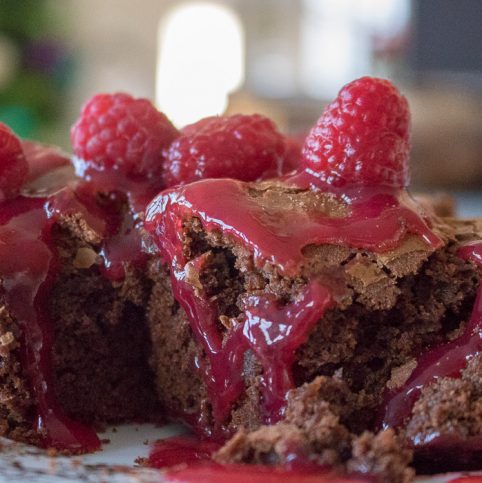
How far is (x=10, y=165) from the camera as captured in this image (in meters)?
2.03

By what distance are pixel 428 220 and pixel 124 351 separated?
89cm

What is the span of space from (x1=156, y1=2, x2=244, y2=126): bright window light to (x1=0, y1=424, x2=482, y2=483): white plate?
7.17m

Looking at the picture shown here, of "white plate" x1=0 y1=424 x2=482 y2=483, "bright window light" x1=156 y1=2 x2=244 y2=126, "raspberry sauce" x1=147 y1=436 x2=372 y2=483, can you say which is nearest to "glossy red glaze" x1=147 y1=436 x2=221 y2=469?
"white plate" x1=0 y1=424 x2=482 y2=483

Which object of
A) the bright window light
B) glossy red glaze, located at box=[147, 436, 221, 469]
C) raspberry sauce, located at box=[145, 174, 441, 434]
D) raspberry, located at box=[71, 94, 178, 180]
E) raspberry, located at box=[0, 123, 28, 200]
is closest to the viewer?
raspberry sauce, located at box=[145, 174, 441, 434]

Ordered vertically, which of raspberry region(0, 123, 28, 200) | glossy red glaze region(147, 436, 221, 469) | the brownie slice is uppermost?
raspberry region(0, 123, 28, 200)

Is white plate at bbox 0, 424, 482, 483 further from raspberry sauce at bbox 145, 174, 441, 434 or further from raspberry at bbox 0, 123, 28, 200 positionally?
raspberry at bbox 0, 123, 28, 200

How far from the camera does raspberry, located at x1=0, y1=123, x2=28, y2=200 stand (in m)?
2.02

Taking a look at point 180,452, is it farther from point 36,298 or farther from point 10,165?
point 10,165

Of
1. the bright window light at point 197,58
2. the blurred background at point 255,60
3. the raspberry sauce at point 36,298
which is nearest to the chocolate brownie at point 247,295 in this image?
the raspberry sauce at point 36,298

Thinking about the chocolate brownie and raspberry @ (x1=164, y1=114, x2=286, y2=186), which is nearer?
the chocolate brownie

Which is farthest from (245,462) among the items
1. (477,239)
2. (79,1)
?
(79,1)

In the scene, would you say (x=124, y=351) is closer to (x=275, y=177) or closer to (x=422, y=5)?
(x=275, y=177)

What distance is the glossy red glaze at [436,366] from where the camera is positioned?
5.61 ft

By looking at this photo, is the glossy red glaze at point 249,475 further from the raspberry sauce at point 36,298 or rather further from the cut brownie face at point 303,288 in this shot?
the raspberry sauce at point 36,298
